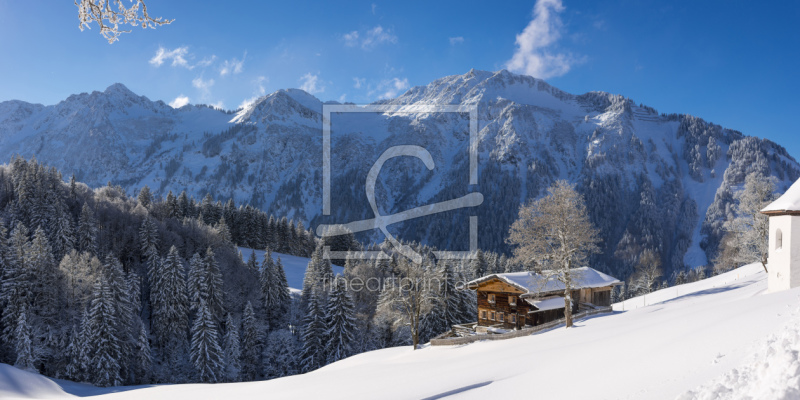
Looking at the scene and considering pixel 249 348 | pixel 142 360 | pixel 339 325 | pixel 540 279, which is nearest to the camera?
pixel 540 279

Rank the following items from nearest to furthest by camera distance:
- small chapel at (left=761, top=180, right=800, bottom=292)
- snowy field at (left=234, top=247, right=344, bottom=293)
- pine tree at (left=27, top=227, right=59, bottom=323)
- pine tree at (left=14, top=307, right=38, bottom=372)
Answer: small chapel at (left=761, top=180, right=800, bottom=292)
pine tree at (left=14, top=307, right=38, bottom=372)
pine tree at (left=27, top=227, right=59, bottom=323)
snowy field at (left=234, top=247, right=344, bottom=293)

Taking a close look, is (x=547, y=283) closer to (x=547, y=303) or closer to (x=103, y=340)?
(x=547, y=303)

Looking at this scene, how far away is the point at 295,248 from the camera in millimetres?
90438

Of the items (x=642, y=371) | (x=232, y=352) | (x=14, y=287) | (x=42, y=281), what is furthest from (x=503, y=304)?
(x=14, y=287)

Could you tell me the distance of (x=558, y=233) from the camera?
23.1m

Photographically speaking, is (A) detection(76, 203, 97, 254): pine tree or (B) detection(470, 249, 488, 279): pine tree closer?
(A) detection(76, 203, 97, 254): pine tree

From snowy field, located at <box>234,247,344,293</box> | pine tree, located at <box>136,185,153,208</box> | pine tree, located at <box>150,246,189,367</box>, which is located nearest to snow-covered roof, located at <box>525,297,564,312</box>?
pine tree, located at <box>150,246,189,367</box>

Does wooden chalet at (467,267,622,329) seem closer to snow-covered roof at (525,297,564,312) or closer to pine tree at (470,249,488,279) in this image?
snow-covered roof at (525,297,564,312)

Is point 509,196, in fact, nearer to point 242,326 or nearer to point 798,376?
point 242,326

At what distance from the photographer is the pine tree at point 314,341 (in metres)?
44.8

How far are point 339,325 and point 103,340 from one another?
2224 cm

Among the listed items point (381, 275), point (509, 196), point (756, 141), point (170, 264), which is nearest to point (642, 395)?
point (170, 264)

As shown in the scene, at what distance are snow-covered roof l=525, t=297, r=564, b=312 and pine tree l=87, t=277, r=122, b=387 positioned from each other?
37.7m

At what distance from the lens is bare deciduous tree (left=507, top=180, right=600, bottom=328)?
22.8 metres
